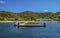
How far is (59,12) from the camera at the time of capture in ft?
319

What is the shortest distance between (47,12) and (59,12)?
271 inches

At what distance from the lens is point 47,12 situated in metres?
99.1
